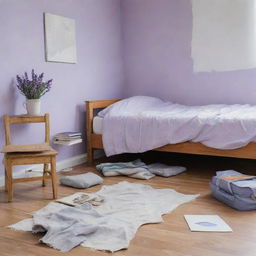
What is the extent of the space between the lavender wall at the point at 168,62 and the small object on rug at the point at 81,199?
2174 mm

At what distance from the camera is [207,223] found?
200 centimetres

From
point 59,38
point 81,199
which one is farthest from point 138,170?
point 59,38

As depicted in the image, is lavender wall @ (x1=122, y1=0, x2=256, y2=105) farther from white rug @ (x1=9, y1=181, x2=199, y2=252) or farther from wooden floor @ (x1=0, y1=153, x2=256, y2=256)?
white rug @ (x1=9, y1=181, x2=199, y2=252)

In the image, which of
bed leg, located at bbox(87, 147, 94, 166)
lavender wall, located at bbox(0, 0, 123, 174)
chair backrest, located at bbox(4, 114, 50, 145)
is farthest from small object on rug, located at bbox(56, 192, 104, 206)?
bed leg, located at bbox(87, 147, 94, 166)

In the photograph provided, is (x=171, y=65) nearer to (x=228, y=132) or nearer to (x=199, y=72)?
(x=199, y=72)

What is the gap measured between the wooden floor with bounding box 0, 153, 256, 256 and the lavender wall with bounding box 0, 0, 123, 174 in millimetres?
682

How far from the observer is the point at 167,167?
128 inches

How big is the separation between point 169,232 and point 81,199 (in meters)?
0.76

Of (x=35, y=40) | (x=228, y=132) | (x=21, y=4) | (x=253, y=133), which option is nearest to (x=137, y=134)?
(x=228, y=132)

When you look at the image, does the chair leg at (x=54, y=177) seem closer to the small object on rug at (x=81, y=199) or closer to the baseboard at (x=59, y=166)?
the small object on rug at (x=81, y=199)

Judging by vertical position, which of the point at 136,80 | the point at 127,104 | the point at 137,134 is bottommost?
the point at 137,134

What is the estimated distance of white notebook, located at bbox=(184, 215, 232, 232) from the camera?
1918 millimetres

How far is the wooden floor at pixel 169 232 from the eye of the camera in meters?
1.69

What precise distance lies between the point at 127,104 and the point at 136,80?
0.87 metres
